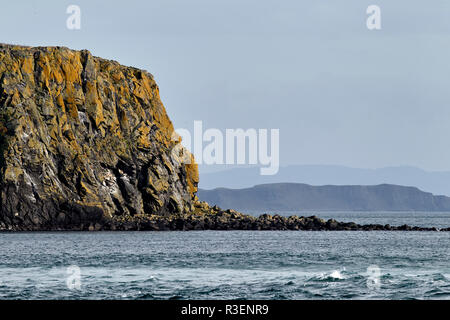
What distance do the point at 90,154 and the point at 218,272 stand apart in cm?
7851

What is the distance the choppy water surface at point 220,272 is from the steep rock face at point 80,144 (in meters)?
30.7

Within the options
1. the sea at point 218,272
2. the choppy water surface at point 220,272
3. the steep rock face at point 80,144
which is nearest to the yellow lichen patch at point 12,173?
the steep rock face at point 80,144

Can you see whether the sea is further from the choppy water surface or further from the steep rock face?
the steep rock face

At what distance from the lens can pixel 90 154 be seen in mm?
123438

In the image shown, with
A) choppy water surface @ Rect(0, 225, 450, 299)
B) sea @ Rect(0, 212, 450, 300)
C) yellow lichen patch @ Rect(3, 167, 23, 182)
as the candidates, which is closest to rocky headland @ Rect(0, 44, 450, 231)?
yellow lichen patch @ Rect(3, 167, 23, 182)

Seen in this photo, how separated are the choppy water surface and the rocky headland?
102 feet

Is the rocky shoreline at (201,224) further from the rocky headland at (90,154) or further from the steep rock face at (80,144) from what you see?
the steep rock face at (80,144)

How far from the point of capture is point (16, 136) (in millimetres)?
111188

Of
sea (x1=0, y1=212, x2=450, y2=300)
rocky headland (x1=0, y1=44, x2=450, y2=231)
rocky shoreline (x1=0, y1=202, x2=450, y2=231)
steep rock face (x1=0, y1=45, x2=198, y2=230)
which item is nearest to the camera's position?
sea (x1=0, y1=212, x2=450, y2=300)

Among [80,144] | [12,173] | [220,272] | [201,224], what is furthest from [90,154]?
[220,272]

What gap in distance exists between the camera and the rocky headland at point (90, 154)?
110 metres

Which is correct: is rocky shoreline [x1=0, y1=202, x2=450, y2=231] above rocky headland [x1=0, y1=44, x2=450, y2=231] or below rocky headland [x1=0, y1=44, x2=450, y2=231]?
below

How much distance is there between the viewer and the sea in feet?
124
